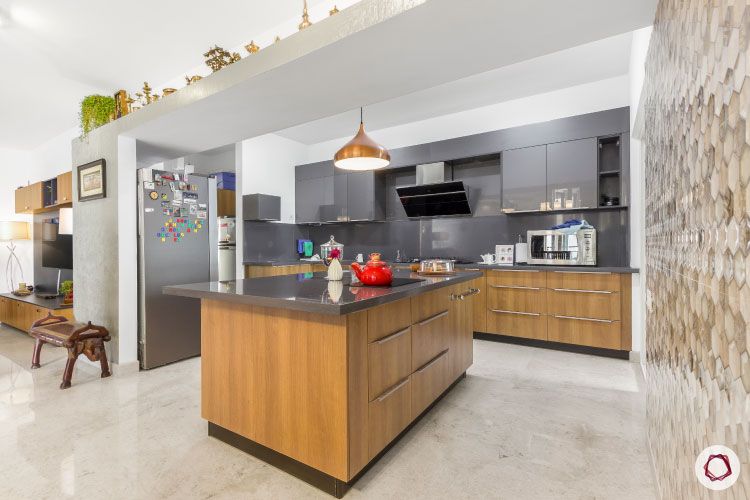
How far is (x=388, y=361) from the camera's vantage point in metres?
2.04

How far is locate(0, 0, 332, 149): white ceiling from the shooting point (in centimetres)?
296

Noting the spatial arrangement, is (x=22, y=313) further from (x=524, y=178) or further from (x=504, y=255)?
(x=524, y=178)

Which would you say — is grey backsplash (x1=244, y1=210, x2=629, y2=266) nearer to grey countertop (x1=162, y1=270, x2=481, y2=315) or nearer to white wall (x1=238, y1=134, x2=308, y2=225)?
white wall (x1=238, y1=134, x2=308, y2=225)

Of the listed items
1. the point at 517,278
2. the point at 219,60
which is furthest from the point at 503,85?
the point at 219,60

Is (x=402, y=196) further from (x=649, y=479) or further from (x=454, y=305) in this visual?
(x=649, y=479)

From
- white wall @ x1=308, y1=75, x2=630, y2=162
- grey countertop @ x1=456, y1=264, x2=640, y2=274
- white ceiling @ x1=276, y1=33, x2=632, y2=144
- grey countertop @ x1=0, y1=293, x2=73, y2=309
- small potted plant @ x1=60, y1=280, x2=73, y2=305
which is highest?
white ceiling @ x1=276, y1=33, x2=632, y2=144

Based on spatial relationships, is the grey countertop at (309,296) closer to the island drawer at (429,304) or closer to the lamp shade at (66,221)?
the island drawer at (429,304)

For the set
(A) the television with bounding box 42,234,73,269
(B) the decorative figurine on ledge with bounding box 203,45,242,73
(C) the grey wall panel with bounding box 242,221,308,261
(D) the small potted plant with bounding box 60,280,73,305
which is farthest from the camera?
(C) the grey wall panel with bounding box 242,221,308,261

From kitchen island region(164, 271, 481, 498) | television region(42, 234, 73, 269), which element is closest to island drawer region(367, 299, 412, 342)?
kitchen island region(164, 271, 481, 498)

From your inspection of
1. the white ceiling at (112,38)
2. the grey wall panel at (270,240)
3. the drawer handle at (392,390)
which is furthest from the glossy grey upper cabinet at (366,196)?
the drawer handle at (392,390)

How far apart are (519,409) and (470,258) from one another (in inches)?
105

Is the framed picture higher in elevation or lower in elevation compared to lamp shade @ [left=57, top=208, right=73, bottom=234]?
higher

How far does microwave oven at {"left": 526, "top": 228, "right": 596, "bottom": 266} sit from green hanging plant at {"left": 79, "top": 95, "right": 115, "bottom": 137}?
4706 mm

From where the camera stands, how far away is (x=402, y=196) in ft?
17.4
